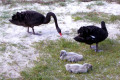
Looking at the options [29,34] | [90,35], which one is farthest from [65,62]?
[29,34]

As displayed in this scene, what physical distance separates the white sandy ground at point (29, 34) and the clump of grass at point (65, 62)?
0.88 ft

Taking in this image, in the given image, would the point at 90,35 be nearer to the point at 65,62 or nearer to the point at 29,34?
the point at 65,62

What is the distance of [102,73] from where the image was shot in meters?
4.70

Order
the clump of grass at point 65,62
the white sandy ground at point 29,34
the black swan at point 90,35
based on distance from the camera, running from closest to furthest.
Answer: the clump of grass at point 65,62, the white sandy ground at point 29,34, the black swan at point 90,35

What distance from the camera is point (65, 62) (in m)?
5.21

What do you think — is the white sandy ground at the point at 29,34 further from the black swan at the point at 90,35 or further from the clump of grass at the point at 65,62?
the black swan at the point at 90,35

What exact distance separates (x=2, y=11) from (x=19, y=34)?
282 centimetres

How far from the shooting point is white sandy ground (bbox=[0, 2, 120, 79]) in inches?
201

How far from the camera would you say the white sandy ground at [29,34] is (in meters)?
5.11

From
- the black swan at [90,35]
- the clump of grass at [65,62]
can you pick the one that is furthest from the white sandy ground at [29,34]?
the black swan at [90,35]

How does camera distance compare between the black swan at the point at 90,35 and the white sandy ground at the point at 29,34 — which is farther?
the black swan at the point at 90,35

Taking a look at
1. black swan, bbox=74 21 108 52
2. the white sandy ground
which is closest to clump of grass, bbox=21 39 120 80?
the white sandy ground

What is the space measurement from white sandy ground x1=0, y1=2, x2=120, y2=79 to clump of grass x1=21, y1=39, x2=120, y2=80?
0.27 meters

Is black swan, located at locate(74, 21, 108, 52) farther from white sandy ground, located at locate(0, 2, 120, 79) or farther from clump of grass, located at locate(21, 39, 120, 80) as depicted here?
white sandy ground, located at locate(0, 2, 120, 79)
